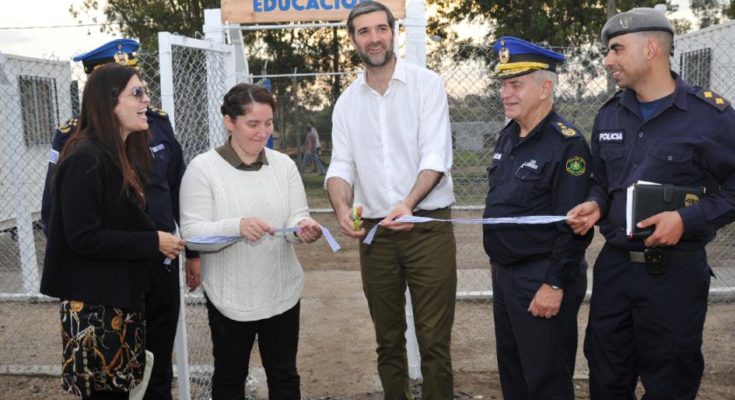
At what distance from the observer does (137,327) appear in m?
2.94

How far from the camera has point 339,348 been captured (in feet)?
18.3

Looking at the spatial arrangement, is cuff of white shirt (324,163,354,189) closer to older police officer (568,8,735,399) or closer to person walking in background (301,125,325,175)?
older police officer (568,8,735,399)

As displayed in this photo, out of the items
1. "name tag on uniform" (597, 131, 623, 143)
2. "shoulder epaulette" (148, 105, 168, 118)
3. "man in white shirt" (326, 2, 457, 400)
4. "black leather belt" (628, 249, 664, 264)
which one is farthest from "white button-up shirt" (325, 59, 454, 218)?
"black leather belt" (628, 249, 664, 264)

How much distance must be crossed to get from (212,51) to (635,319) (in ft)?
10.1

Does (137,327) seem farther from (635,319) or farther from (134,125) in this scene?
(635,319)

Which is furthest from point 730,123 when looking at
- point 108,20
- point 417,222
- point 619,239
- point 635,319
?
point 108,20

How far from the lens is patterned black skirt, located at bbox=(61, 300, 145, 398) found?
2.75m

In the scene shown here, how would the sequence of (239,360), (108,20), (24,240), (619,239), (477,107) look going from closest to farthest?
(619,239) < (239,360) < (24,240) < (477,107) < (108,20)

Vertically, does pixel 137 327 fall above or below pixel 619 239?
below

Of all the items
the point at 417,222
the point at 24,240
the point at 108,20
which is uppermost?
the point at 108,20

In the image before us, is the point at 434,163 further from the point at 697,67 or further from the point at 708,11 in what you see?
the point at 708,11

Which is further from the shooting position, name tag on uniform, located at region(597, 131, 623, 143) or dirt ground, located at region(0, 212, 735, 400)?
dirt ground, located at region(0, 212, 735, 400)

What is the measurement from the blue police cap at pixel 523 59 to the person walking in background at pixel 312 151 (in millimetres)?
10590

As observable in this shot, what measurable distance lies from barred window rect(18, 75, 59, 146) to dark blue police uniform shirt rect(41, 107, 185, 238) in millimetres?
5512
